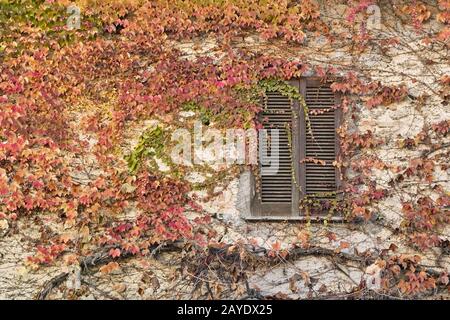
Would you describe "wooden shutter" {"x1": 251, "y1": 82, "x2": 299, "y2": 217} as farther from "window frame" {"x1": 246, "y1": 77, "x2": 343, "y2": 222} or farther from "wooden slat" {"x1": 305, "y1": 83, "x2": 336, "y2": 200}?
"wooden slat" {"x1": 305, "y1": 83, "x2": 336, "y2": 200}

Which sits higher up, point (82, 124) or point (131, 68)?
point (131, 68)

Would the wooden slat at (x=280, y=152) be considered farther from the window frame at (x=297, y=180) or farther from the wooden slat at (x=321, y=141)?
the wooden slat at (x=321, y=141)

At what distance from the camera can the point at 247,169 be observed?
722 cm

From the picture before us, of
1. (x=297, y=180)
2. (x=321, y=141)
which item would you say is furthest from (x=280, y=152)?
(x=321, y=141)

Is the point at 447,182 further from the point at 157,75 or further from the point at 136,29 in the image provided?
the point at 136,29

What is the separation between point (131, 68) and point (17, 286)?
8.77 ft

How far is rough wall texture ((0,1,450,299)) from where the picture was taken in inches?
273

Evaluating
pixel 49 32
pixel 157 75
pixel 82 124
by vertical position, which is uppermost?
pixel 49 32

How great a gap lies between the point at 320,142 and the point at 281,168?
20.8 inches

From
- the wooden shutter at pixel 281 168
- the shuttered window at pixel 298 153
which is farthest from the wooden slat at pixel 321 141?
the wooden shutter at pixel 281 168

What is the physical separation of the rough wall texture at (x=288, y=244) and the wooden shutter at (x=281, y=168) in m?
0.16

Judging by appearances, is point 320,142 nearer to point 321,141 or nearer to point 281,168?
point 321,141
